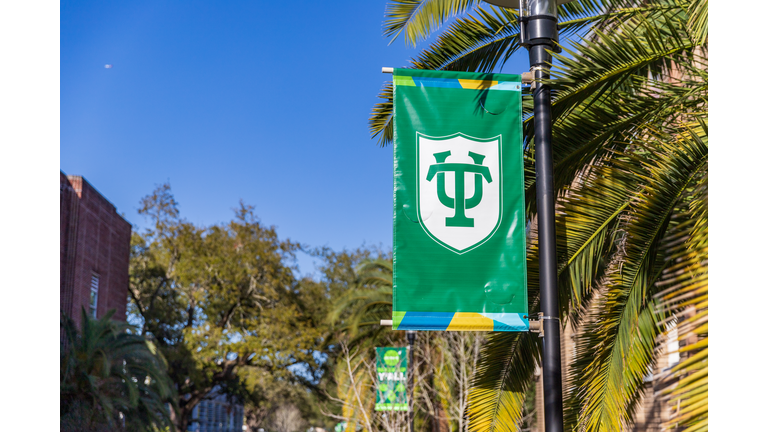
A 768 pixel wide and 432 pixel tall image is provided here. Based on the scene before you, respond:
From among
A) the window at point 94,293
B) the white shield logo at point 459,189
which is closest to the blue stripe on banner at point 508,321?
the white shield logo at point 459,189

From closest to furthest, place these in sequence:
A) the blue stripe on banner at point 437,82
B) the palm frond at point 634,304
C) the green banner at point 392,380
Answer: the blue stripe on banner at point 437,82 → the palm frond at point 634,304 → the green banner at point 392,380

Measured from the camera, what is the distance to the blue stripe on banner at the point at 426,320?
4.75 m

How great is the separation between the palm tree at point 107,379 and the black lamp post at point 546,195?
1683 centimetres

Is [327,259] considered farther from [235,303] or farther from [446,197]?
[446,197]

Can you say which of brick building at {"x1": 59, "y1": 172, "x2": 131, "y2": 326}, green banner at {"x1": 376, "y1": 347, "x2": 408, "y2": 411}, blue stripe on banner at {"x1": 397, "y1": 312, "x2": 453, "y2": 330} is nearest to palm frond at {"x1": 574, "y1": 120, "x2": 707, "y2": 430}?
blue stripe on banner at {"x1": 397, "y1": 312, "x2": 453, "y2": 330}

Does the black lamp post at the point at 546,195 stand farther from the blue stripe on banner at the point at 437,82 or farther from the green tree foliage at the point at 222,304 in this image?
the green tree foliage at the point at 222,304

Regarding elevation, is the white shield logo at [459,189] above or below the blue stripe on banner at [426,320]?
above

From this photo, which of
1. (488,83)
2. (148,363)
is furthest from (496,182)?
(148,363)

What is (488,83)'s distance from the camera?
5309 millimetres

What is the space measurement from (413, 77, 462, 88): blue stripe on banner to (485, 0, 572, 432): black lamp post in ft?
1.89

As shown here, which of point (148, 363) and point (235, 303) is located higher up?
point (235, 303)

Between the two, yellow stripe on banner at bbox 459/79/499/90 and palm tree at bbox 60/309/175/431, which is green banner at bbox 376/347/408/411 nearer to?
palm tree at bbox 60/309/175/431

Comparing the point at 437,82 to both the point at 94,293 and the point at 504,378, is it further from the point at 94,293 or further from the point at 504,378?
the point at 94,293

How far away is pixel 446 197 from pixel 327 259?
119ft
